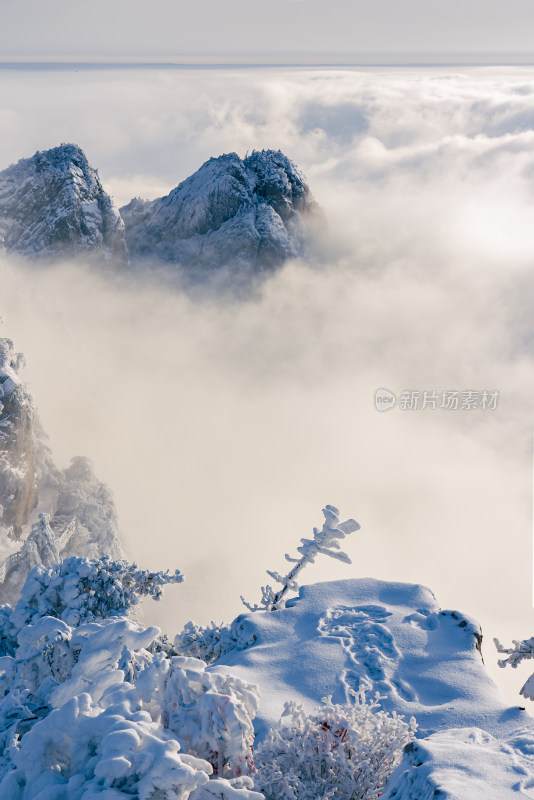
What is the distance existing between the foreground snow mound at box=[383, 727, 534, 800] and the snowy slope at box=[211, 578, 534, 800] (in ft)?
0.06

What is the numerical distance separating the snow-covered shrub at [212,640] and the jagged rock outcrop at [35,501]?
23.2 m

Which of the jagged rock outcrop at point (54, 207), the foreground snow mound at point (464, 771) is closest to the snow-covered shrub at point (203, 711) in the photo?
the foreground snow mound at point (464, 771)

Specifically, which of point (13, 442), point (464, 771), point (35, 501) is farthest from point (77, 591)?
point (35, 501)

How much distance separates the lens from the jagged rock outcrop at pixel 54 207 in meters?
121

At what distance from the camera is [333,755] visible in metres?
9.71

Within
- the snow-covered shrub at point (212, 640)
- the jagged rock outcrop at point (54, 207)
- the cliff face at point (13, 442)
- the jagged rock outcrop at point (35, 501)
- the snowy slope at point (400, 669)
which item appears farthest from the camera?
the jagged rock outcrop at point (54, 207)

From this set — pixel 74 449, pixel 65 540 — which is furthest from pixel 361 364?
pixel 65 540

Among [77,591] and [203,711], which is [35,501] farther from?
[203,711]

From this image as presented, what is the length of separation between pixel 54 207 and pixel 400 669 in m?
127

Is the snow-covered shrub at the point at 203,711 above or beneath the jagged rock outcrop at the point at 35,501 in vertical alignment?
beneath

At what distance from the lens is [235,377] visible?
164125mm

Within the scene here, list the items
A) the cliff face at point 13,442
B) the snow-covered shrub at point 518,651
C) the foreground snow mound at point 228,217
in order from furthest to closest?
the foreground snow mound at point 228,217 < the cliff face at point 13,442 < the snow-covered shrub at point 518,651

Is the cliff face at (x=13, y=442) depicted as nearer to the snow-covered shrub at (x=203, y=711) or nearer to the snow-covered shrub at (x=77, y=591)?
the snow-covered shrub at (x=77, y=591)

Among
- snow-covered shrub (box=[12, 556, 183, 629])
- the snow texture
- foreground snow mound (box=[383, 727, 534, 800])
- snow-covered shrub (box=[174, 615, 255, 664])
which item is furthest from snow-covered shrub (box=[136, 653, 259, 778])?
snow-covered shrub (box=[12, 556, 183, 629])
